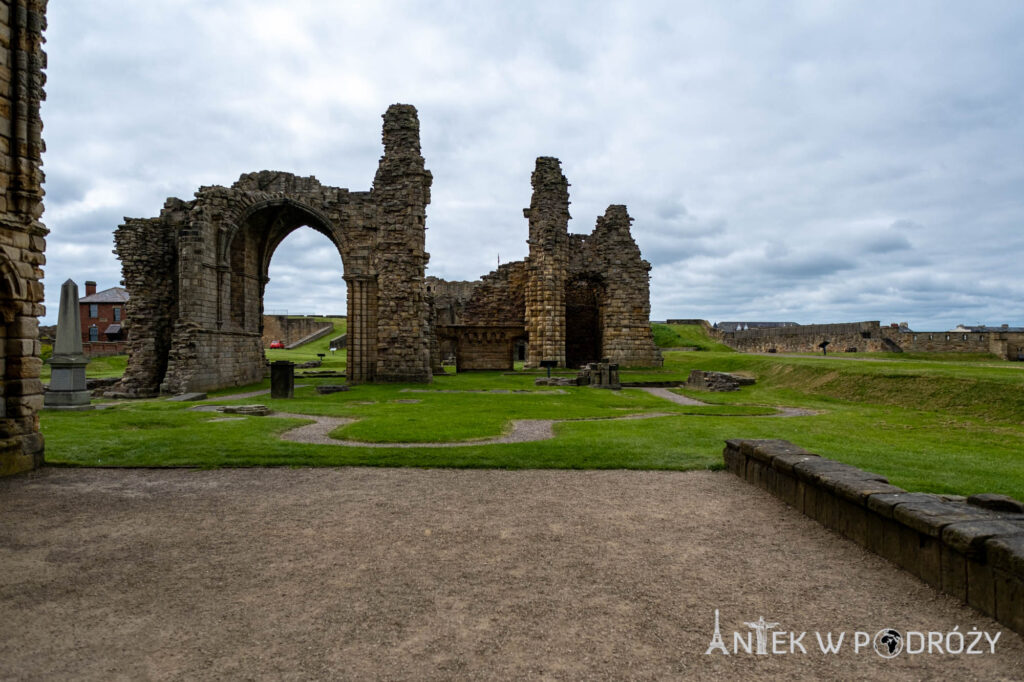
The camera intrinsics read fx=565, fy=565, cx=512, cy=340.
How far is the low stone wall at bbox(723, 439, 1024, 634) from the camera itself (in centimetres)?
285

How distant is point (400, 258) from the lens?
69.9 ft

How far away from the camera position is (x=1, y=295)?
263 inches

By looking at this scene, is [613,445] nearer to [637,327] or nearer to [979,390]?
[979,390]

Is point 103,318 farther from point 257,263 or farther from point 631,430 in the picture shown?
point 631,430

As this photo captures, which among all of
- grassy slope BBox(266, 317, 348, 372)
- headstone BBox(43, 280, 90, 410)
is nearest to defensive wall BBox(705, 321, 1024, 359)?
grassy slope BBox(266, 317, 348, 372)

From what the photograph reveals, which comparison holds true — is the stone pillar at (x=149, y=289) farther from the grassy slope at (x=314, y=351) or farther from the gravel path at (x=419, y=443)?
the grassy slope at (x=314, y=351)

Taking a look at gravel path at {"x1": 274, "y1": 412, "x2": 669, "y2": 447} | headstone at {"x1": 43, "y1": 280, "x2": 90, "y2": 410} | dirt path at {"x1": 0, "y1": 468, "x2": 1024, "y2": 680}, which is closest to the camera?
dirt path at {"x1": 0, "y1": 468, "x2": 1024, "y2": 680}

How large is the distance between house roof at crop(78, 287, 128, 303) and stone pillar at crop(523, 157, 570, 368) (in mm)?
43637

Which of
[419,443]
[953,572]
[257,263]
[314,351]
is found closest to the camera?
[953,572]

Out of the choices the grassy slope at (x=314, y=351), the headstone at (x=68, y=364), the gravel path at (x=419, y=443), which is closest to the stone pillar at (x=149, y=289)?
the headstone at (x=68, y=364)

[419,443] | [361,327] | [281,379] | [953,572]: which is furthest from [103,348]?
[953,572]

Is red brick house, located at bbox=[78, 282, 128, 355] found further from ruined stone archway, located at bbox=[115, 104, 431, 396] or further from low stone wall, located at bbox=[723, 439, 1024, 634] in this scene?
low stone wall, located at bbox=[723, 439, 1024, 634]

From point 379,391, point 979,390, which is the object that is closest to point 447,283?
point 379,391

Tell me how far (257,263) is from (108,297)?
135ft
